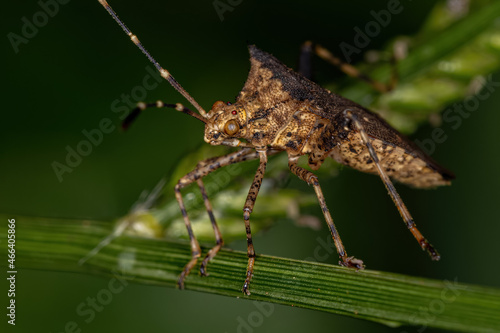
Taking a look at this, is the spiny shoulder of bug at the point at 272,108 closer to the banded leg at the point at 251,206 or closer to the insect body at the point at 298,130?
the insect body at the point at 298,130

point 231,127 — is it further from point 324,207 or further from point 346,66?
point 346,66

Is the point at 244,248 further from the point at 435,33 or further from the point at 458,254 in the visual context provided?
the point at 435,33

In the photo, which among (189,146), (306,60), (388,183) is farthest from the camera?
(189,146)

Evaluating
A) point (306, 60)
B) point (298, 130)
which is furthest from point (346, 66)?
point (298, 130)

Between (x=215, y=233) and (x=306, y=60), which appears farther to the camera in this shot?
(x=306, y=60)

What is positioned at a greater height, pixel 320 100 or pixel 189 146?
pixel 189 146

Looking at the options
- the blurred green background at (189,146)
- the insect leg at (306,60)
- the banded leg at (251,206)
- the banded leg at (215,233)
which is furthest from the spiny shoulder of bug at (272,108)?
the blurred green background at (189,146)

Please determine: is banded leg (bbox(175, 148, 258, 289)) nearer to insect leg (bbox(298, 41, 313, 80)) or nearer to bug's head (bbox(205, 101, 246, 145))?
bug's head (bbox(205, 101, 246, 145))
